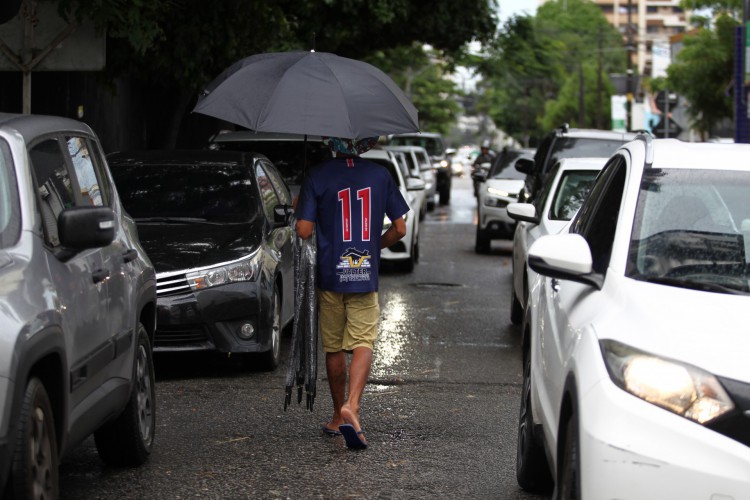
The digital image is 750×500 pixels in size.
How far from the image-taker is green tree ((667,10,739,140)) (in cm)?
4262

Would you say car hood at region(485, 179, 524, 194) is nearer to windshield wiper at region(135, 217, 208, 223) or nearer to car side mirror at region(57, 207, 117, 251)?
windshield wiper at region(135, 217, 208, 223)

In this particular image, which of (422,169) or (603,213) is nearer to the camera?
(603,213)

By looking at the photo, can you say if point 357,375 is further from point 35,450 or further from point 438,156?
point 438,156

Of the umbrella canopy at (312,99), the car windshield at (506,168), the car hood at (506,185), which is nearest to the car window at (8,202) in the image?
the umbrella canopy at (312,99)

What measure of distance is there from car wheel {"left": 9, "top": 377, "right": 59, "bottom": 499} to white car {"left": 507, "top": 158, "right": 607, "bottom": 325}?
6.30 meters

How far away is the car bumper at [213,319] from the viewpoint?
355 inches

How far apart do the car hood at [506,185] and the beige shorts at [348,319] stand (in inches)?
550

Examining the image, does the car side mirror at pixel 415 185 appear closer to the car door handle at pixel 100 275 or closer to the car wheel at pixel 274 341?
the car wheel at pixel 274 341

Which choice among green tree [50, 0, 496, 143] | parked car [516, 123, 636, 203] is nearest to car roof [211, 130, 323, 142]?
green tree [50, 0, 496, 143]

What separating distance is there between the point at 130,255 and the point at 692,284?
2.95 m

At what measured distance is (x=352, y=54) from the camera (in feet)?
96.9

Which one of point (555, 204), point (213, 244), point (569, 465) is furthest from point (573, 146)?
point (569, 465)

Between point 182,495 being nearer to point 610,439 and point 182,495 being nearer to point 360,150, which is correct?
point 360,150

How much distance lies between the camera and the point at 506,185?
21547 mm
